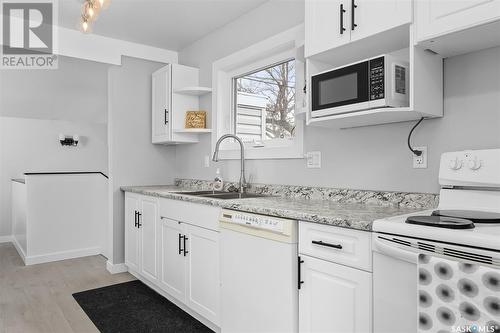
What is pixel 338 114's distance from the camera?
1.87 metres

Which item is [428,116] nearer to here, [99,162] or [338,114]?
[338,114]

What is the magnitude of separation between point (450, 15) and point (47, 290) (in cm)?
357

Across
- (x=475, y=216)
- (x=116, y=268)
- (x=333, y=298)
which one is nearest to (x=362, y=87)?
(x=475, y=216)

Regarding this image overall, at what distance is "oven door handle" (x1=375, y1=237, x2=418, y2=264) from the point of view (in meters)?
1.21

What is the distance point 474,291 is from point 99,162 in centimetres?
622

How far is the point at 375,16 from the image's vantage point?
1.68 metres

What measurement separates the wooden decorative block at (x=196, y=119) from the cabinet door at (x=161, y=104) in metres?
0.22

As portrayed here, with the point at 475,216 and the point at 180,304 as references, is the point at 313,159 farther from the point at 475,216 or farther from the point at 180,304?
the point at 180,304

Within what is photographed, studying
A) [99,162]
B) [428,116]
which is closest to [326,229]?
[428,116]

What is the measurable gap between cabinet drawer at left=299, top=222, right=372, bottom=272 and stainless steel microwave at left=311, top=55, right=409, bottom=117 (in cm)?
63

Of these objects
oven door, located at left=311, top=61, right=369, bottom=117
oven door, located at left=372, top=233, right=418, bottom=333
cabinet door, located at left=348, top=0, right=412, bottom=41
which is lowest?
oven door, located at left=372, top=233, right=418, bottom=333

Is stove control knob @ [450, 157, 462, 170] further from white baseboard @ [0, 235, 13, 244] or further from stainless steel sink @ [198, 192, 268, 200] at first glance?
white baseboard @ [0, 235, 13, 244]

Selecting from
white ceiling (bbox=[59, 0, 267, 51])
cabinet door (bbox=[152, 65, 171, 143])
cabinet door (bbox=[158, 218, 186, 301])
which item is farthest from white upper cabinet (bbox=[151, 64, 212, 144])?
cabinet door (bbox=[158, 218, 186, 301])

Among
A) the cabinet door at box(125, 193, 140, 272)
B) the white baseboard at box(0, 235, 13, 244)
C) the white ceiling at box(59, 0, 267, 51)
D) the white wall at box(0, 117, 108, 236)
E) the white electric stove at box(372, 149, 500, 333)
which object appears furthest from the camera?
the white wall at box(0, 117, 108, 236)
